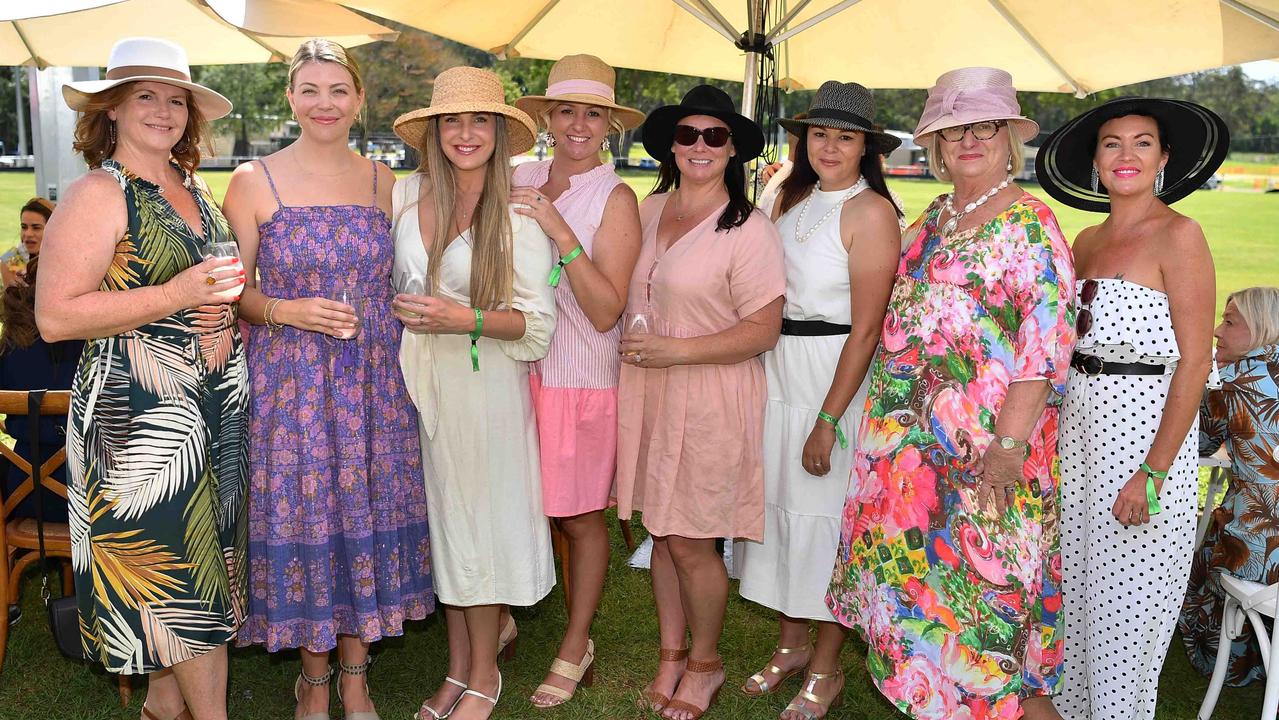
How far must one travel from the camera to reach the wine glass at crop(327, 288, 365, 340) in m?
3.11

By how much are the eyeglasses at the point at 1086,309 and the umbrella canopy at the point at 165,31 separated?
146 inches

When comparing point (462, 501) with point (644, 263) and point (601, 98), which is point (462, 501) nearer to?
point (644, 263)

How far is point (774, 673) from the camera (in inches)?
163

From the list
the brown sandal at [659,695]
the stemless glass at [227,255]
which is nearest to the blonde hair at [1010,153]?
the brown sandal at [659,695]

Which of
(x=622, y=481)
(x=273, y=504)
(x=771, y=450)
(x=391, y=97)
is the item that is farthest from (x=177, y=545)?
(x=391, y=97)

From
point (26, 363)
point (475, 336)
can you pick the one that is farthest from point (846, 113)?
point (26, 363)

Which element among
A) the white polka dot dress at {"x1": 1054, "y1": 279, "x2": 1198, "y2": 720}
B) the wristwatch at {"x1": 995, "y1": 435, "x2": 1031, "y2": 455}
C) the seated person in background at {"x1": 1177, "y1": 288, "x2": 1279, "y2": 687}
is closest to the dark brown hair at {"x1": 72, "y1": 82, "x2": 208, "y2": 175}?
the wristwatch at {"x1": 995, "y1": 435, "x2": 1031, "y2": 455}

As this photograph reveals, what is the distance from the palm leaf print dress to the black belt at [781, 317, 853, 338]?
1.92 meters

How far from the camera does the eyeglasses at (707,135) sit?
3.54 m

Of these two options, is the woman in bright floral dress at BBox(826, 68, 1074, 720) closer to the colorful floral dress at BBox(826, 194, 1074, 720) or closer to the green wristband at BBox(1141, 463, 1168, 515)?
the colorful floral dress at BBox(826, 194, 1074, 720)

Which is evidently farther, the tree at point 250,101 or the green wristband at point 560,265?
the tree at point 250,101

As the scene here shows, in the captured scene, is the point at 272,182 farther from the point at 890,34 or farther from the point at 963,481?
the point at 890,34

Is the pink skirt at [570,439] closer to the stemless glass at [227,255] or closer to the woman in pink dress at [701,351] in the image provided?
the woman in pink dress at [701,351]

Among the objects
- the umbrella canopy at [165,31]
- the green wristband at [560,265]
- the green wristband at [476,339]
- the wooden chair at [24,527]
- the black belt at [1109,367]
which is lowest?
the wooden chair at [24,527]
